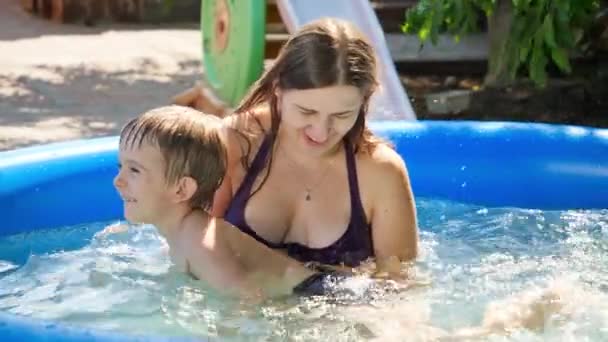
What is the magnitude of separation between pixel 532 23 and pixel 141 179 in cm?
292

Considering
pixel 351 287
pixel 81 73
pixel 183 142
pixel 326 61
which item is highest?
pixel 326 61

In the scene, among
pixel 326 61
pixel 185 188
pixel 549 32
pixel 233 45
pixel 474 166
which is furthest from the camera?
pixel 233 45

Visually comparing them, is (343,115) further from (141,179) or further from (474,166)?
(474,166)

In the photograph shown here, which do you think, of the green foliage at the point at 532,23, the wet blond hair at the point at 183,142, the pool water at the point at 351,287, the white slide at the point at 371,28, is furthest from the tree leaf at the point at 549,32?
the wet blond hair at the point at 183,142

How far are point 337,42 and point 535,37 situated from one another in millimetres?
2568

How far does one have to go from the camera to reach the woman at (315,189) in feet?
9.67

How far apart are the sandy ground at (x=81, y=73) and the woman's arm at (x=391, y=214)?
2.76 m

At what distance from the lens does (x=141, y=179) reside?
9.07 feet

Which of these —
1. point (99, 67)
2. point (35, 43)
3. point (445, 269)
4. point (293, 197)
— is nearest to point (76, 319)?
point (293, 197)

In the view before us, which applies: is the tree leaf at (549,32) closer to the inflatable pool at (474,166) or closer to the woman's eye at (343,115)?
the inflatable pool at (474,166)

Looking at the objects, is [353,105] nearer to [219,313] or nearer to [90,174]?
[219,313]

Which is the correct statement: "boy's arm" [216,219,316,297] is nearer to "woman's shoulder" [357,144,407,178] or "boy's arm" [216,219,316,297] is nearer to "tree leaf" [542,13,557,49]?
"woman's shoulder" [357,144,407,178]

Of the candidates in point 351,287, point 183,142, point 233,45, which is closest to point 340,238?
point 351,287

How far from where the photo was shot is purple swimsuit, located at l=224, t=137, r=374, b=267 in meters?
2.98
